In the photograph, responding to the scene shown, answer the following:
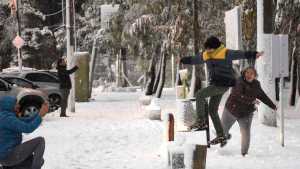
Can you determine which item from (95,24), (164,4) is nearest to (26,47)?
(95,24)

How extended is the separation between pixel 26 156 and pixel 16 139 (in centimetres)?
27

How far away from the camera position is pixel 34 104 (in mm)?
18594

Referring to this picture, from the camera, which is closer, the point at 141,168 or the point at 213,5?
the point at 141,168

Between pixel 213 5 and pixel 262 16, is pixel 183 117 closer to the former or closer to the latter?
pixel 262 16

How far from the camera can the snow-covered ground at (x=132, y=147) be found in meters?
11.6

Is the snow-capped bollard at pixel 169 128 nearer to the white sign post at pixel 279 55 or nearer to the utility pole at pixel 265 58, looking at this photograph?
the white sign post at pixel 279 55

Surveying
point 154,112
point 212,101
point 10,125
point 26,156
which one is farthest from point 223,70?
point 154,112

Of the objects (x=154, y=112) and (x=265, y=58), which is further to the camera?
(x=154, y=112)

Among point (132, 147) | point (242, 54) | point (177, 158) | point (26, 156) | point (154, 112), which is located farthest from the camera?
point (154, 112)

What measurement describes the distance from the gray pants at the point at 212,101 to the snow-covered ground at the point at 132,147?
62 cm

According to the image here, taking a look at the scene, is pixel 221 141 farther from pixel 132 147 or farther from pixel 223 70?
pixel 132 147

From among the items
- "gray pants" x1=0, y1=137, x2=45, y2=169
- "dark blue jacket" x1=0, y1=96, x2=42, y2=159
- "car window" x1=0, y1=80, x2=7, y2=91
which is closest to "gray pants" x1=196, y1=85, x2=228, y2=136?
"gray pants" x1=0, y1=137, x2=45, y2=169

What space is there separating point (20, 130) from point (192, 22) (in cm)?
2316

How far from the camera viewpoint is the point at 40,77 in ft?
93.8
